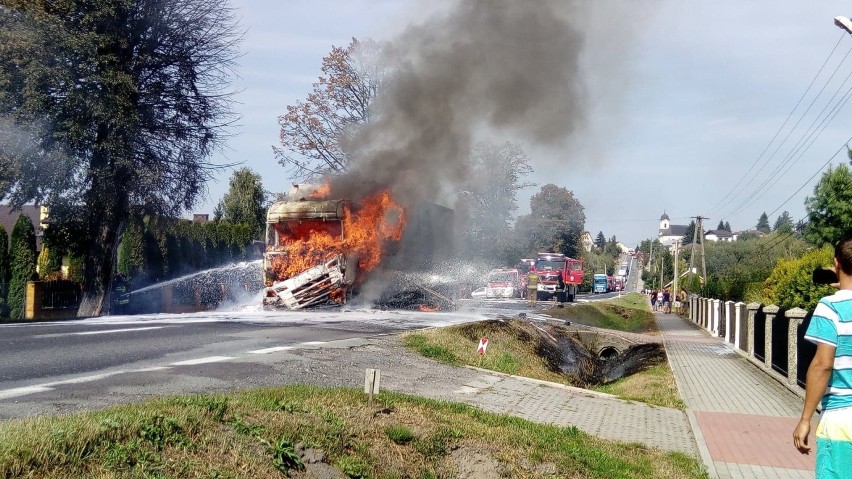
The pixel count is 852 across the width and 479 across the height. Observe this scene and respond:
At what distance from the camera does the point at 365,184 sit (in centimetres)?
2361

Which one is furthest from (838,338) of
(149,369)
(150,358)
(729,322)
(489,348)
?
(729,322)

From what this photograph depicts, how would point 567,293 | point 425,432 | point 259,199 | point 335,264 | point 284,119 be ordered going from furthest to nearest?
point 259,199
point 567,293
point 284,119
point 335,264
point 425,432

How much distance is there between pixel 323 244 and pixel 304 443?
660 inches

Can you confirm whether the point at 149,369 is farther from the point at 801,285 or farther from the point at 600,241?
the point at 600,241

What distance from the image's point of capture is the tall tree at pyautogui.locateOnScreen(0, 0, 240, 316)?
2133cm

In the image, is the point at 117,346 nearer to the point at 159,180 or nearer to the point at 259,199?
the point at 159,180

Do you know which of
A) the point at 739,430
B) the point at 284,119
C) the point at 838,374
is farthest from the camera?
the point at 284,119

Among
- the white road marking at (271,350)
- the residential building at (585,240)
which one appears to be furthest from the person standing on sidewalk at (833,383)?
the residential building at (585,240)

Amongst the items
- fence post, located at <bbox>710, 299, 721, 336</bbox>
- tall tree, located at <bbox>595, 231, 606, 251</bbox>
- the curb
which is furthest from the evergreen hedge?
tall tree, located at <bbox>595, 231, 606, 251</bbox>

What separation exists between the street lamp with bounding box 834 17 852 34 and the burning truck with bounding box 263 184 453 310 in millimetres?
12432

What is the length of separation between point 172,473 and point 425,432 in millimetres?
2447

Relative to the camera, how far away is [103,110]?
73.3 feet

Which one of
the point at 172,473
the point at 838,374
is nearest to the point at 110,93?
the point at 172,473

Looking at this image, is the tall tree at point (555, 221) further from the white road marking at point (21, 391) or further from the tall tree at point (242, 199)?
the white road marking at point (21, 391)
